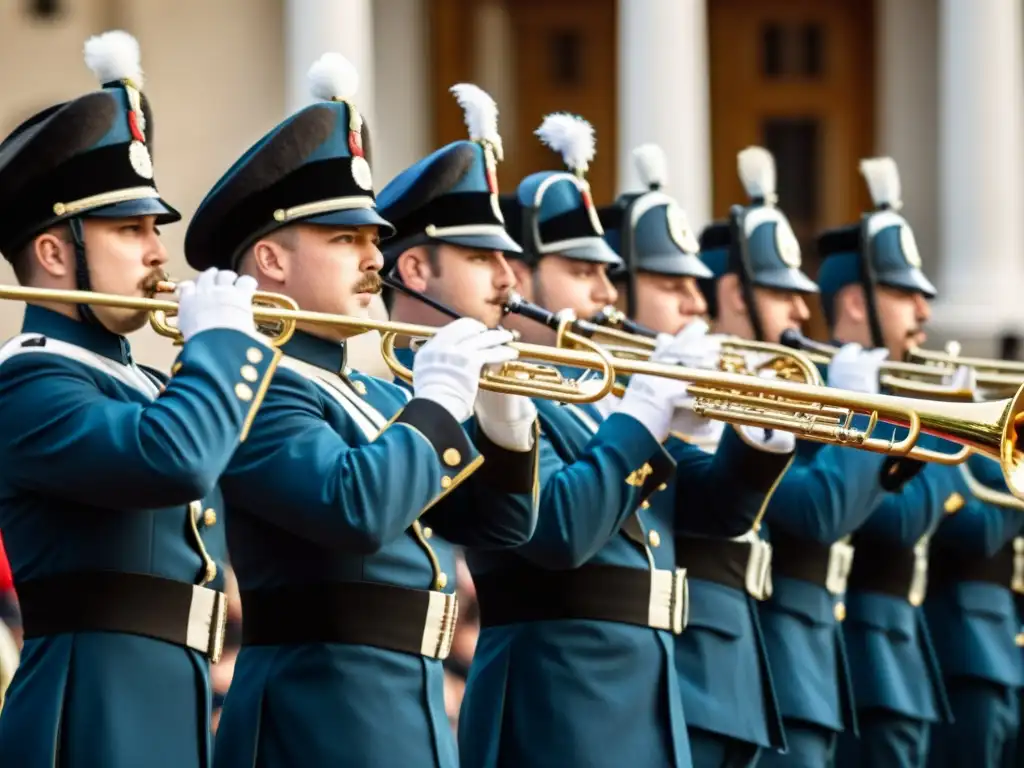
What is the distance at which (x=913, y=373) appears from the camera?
361 inches

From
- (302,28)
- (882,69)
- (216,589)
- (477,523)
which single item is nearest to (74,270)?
(216,589)

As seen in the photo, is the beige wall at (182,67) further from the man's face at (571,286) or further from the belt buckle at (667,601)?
the belt buckle at (667,601)

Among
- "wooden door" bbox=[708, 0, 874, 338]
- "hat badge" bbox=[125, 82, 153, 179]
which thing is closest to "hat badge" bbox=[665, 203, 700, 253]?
"hat badge" bbox=[125, 82, 153, 179]

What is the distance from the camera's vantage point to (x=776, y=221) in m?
9.57

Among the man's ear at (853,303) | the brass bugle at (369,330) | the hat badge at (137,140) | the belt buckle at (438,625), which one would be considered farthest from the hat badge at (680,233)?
the hat badge at (137,140)

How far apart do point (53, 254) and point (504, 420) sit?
3.76 feet

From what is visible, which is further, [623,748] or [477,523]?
[623,748]

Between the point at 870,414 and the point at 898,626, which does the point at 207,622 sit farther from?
the point at 898,626

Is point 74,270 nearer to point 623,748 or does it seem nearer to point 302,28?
point 623,748

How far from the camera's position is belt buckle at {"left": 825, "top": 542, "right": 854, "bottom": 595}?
8648 mm

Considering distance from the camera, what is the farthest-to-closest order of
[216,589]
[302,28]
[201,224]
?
[302,28] → [201,224] → [216,589]

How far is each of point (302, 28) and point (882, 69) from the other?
21.6ft

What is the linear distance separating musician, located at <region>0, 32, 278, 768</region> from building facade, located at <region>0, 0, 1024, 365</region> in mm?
13981

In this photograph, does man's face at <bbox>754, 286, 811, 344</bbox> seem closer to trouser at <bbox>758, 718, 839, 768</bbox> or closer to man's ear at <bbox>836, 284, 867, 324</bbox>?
man's ear at <bbox>836, 284, 867, 324</bbox>
